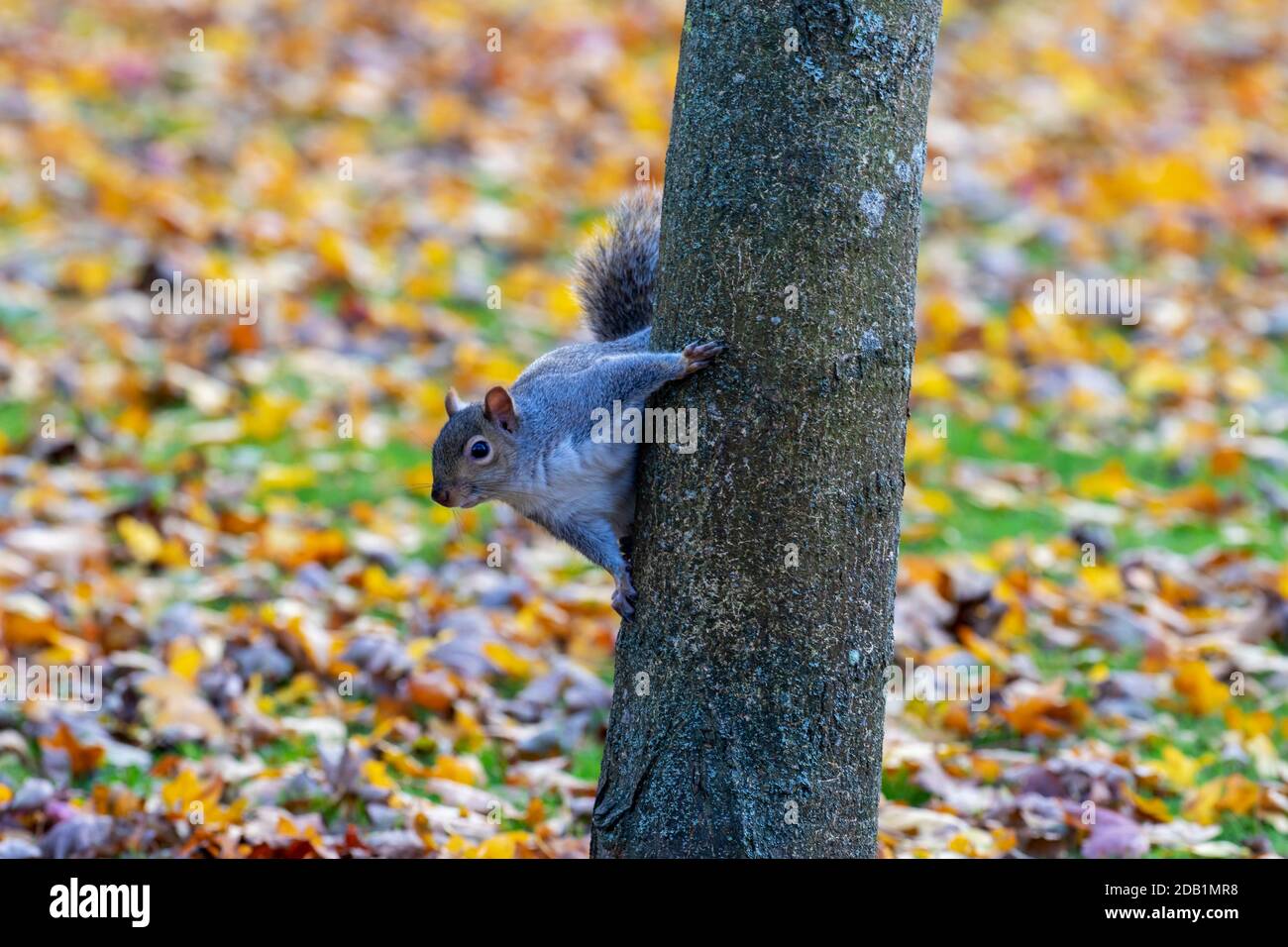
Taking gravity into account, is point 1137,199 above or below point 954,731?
above

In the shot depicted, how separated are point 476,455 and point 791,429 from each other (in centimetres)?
70

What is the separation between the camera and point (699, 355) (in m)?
2.60

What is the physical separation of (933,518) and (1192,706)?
141 centimetres

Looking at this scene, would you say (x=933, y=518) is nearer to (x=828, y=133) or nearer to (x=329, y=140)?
(x=828, y=133)

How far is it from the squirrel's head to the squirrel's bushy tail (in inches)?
16.5

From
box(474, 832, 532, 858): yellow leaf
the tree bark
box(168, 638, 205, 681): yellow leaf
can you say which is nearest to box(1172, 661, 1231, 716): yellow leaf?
the tree bark


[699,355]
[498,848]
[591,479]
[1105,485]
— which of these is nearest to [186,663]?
[498,848]

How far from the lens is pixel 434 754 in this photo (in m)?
3.65

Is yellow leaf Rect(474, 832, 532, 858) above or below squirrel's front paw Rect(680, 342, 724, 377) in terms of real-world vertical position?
below

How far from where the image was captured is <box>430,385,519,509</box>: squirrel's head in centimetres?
294

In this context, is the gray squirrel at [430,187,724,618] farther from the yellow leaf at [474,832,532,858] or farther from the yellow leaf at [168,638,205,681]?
the yellow leaf at [168,638,205,681]

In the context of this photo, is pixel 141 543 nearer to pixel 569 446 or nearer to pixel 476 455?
pixel 476 455

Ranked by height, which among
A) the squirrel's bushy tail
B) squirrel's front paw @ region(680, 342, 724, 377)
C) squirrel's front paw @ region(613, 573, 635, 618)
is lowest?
squirrel's front paw @ region(613, 573, 635, 618)
